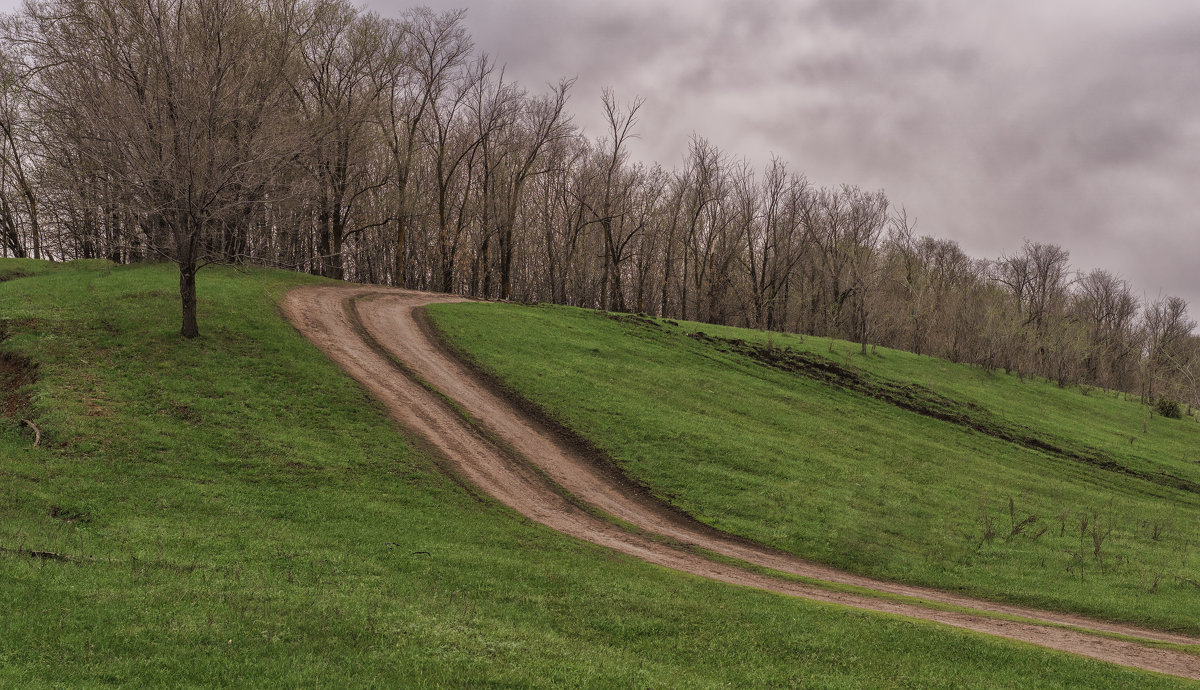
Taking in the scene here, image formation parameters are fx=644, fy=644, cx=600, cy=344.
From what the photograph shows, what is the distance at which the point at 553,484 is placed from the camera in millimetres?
19656

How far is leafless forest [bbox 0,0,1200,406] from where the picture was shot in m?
22.1

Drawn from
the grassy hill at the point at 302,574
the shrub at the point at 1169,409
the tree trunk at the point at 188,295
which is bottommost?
the shrub at the point at 1169,409

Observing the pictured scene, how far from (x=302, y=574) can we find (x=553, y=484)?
367 inches

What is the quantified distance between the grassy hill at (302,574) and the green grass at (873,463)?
19.6 feet

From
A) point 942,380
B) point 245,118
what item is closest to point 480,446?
point 245,118

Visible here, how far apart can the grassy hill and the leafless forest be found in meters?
5.66

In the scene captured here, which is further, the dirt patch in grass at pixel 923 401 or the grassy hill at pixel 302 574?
the dirt patch in grass at pixel 923 401

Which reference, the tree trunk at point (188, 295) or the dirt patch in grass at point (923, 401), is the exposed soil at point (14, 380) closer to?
the tree trunk at point (188, 295)

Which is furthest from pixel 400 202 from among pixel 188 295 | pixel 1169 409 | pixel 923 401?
pixel 1169 409

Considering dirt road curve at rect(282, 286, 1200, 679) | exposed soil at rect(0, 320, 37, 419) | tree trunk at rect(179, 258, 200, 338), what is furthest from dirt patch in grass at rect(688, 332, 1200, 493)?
exposed soil at rect(0, 320, 37, 419)

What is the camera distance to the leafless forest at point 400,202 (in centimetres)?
2211

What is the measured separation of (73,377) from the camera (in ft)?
63.6

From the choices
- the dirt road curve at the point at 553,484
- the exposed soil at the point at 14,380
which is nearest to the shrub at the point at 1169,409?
→ the dirt road curve at the point at 553,484

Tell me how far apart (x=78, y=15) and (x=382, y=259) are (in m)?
35.5
